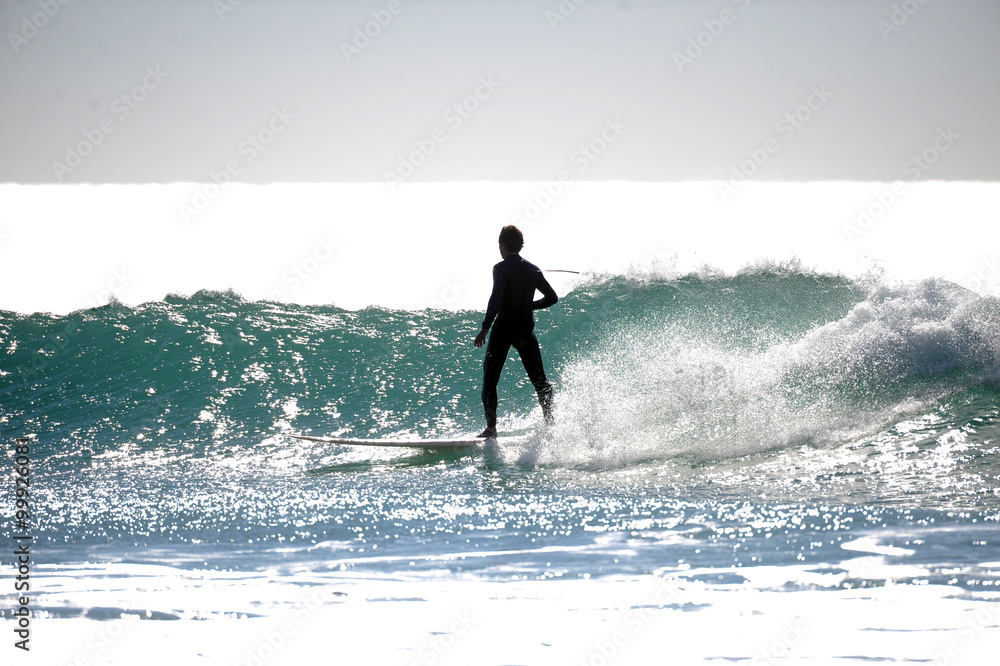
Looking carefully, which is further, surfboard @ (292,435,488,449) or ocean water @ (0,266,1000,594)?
surfboard @ (292,435,488,449)

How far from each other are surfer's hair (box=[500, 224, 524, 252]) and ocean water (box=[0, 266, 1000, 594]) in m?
1.13

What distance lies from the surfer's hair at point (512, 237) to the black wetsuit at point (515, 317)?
0.25ft

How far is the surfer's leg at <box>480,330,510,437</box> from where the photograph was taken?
6.34 meters

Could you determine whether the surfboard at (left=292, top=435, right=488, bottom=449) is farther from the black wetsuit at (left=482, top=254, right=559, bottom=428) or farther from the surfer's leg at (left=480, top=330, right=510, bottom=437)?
the black wetsuit at (left=482, top=254, right=559, bottom=428)

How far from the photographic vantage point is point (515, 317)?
6.43m

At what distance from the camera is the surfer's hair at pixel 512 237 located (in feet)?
21.2
